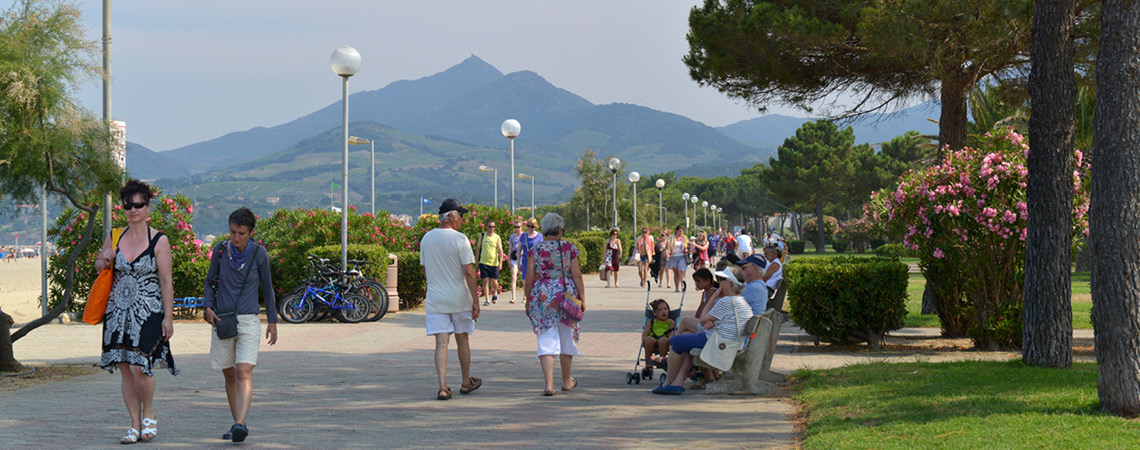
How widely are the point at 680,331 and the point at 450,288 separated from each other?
212 centimetres

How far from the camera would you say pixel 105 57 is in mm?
12953

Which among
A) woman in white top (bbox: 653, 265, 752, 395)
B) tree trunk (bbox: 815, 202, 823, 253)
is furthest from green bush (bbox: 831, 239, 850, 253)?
woman in white top (bbox: 653, 265, 752, 395)

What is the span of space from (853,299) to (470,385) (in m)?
4.74

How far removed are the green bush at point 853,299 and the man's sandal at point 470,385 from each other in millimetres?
4362

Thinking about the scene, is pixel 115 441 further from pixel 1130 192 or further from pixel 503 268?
pixel 503 268

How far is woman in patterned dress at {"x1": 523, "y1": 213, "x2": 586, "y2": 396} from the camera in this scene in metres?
8.09

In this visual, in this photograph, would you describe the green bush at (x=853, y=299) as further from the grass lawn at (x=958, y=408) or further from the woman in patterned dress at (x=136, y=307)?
the woman in patterned dress at (x=136, y=307)

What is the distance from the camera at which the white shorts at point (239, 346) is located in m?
6.17

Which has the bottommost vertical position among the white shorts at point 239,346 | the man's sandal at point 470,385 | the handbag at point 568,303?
the man's sandal at point 470,385

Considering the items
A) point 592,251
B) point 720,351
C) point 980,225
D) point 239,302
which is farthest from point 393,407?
point 592,251

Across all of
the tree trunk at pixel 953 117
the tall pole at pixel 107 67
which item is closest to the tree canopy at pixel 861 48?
the tree trunk at pixel 953 117

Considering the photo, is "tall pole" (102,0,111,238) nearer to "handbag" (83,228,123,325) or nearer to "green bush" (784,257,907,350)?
"handbag" (83,228,123,325)

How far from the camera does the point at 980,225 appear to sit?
35.1 ft

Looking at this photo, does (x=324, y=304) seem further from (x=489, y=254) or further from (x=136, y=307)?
(x=136, y=307)
